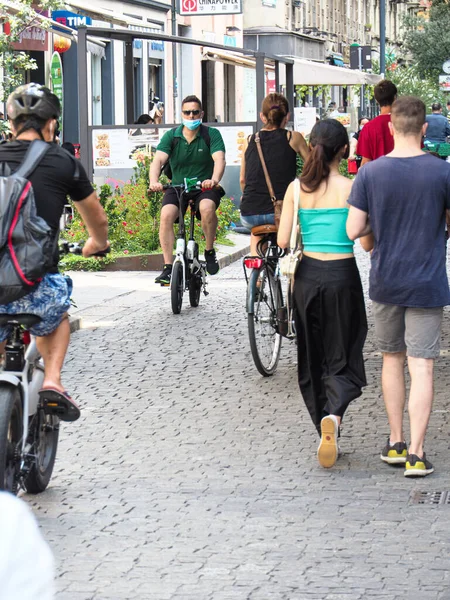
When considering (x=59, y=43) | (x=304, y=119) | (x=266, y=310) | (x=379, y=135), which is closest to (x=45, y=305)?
(x=266, y=310)

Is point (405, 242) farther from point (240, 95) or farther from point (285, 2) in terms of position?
point (285, 2)

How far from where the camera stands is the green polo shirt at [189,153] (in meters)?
12.2

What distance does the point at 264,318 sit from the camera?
28.8ft

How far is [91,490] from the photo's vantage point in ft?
19.2

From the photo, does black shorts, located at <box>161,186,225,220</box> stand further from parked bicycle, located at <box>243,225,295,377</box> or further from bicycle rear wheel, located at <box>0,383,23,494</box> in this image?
bicycle rear wheel, located at <box>0,383,23,494</box>

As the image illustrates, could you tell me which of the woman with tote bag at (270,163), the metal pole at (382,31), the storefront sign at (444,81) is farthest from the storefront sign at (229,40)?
the woman with tote bag at (270,163)

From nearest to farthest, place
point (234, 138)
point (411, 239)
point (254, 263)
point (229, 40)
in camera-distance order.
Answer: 1. point (411, 239)
2. point (254, 263)
3. point (234, 138)
4. point (229, 40)

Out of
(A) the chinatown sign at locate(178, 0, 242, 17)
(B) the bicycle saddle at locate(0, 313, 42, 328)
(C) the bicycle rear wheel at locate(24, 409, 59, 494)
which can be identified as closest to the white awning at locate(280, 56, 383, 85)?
(A) the chinatown sign at locate(178, 0, 242, 17)

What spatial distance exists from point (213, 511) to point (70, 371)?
3850mm

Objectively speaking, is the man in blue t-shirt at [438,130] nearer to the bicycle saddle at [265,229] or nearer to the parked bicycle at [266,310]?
the bicycle saddle at [265,229]

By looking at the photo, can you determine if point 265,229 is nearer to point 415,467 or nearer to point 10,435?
point 415,467

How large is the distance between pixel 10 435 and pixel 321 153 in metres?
2.25

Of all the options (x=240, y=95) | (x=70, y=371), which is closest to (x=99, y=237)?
(x=70, y=371)

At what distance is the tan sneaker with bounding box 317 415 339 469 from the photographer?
244 inches
